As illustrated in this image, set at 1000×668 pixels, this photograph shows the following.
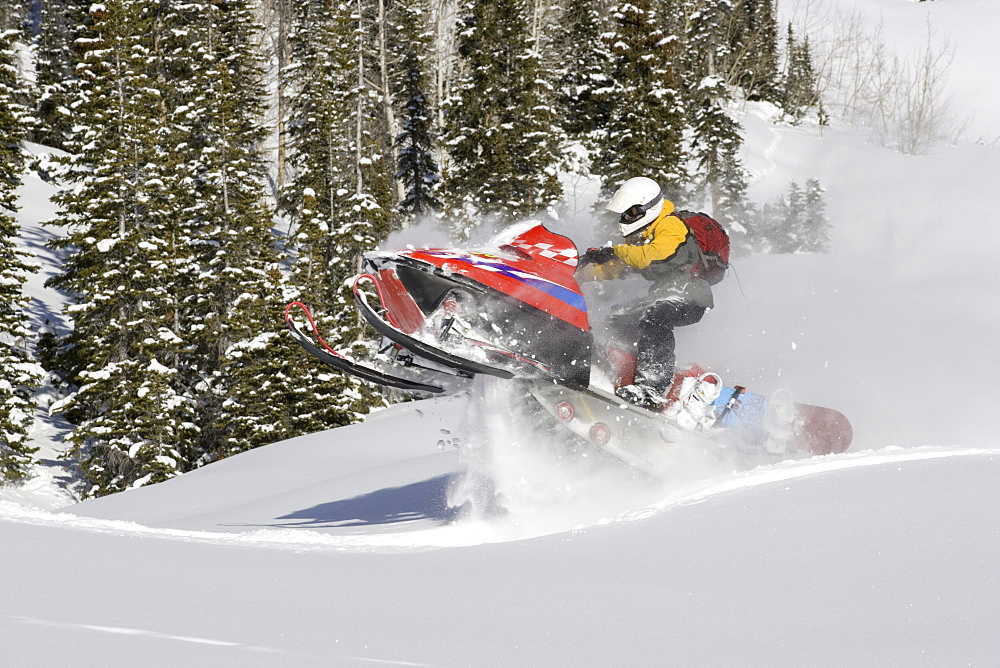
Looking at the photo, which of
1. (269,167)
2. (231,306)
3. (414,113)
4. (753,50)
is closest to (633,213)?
(231,306)

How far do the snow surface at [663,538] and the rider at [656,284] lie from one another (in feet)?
1.96

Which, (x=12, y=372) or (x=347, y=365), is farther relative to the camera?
(x=12, y=372)

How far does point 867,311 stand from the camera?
7.27 meters

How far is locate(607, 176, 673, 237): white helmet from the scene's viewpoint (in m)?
6.01

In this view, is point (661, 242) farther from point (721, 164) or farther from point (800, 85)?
point (800, 85)

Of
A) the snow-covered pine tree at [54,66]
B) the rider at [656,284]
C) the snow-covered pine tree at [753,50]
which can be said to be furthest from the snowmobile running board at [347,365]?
the snow-covered pine tree at [753,50]

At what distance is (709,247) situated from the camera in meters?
6.30

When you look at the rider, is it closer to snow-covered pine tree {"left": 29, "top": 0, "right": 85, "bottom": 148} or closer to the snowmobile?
the snowmobile

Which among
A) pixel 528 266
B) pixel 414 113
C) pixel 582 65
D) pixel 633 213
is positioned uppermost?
pixel 633 213

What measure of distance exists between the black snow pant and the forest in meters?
1.12

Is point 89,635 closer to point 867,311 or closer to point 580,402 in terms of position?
point 580,402

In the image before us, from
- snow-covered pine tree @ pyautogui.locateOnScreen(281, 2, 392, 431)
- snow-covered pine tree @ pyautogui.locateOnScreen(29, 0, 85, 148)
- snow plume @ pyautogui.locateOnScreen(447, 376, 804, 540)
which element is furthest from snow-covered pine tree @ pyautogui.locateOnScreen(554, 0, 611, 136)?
snow plume @ pyautogui.locateOnScreen(447, 376, 804, 540)

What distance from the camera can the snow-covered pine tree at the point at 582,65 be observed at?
124ft

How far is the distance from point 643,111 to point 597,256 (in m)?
25.6
